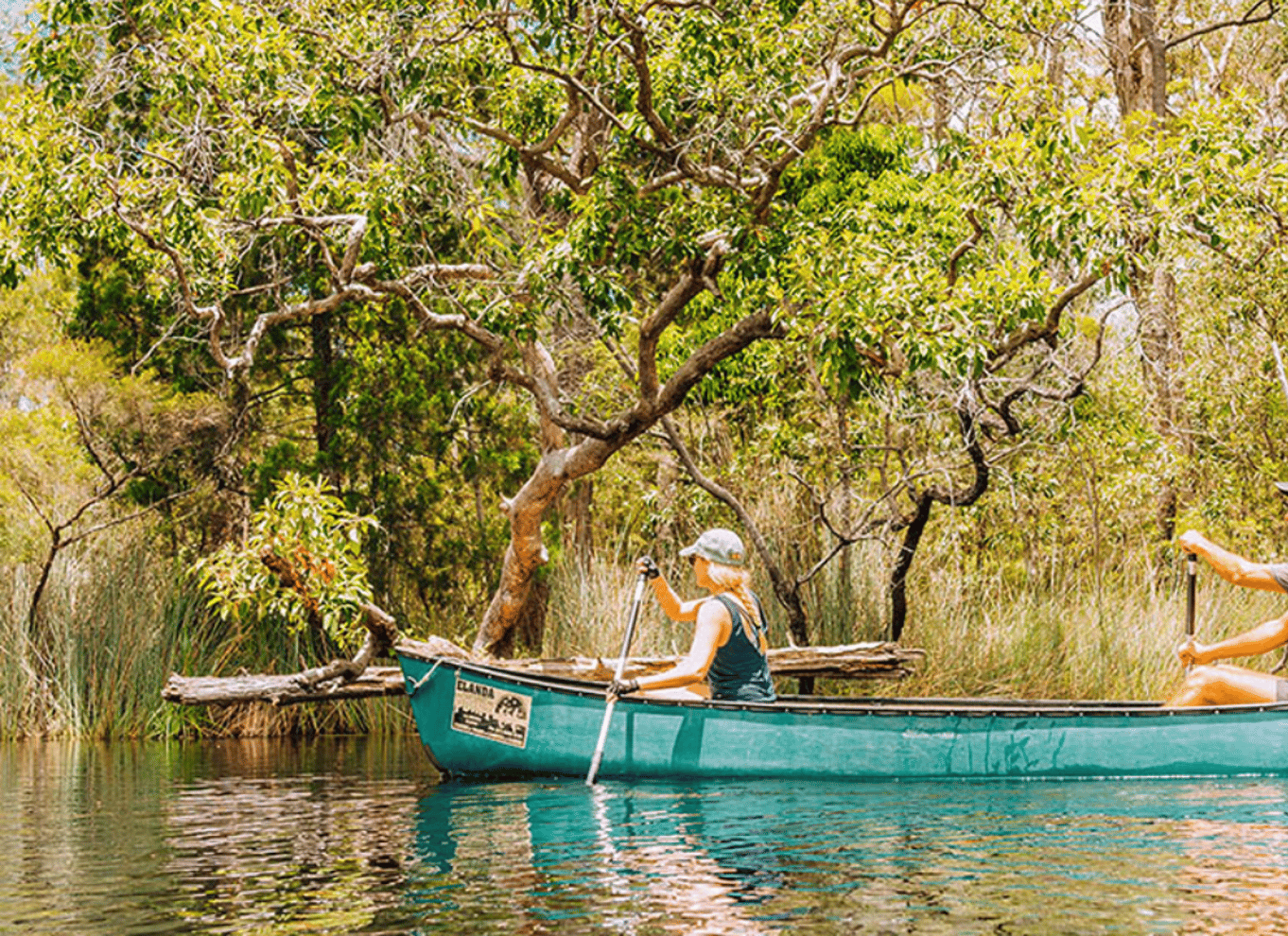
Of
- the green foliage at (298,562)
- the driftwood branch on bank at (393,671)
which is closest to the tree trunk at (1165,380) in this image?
the driftwood branch on bank at (393,671)

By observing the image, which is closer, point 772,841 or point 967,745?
point 772,841

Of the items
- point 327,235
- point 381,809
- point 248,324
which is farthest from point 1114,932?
point 248,324

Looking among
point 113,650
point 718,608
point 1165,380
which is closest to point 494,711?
point 718,608

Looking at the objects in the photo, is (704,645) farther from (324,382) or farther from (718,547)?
(324,382)

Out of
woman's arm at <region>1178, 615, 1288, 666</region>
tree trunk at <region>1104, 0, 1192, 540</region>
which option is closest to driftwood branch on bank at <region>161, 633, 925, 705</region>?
woman's arm at <region>1178, 615, 1288, 666</region>

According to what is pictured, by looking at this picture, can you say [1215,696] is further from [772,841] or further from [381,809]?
[381,809]

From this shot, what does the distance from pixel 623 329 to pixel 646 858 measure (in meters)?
6.57

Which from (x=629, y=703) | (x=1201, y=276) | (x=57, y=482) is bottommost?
(x=629, y=703)

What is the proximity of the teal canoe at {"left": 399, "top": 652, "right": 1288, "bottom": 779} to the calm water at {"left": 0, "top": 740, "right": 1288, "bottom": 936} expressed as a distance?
0.17 meters

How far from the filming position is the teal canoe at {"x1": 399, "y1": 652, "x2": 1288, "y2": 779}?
29.1ft

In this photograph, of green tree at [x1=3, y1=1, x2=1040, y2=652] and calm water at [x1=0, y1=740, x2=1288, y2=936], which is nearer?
calm water at [x1=0, y1=740, x2=1288, y2=936]

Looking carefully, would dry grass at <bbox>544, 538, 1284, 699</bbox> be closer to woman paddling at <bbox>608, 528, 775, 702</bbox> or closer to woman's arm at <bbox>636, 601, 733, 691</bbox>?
woman paddling at <bbox>608, 528, 775, 702</bbox>

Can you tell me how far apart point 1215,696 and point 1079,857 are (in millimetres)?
3264

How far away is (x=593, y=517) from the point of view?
73.7ft
